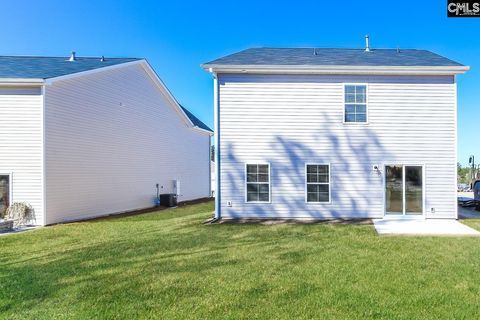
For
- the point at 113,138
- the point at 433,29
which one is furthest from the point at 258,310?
the point at 433,29

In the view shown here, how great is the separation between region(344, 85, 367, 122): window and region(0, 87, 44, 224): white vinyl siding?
10.7 metres

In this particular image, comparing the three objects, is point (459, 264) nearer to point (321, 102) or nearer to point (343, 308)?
point (343, 308)

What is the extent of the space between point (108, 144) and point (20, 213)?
4524 mm

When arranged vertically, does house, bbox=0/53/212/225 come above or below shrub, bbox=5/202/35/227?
above

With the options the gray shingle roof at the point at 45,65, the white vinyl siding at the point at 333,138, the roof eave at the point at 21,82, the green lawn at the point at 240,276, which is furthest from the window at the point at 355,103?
the roof eave at the point at 21,82

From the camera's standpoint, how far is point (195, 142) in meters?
23.4

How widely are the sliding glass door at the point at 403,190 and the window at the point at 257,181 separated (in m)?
4.23

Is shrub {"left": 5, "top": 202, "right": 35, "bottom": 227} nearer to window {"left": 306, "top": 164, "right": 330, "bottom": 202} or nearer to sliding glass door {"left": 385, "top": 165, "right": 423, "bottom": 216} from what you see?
window {"left": 306, "top": 164, "right": 330, "bottom": 202}

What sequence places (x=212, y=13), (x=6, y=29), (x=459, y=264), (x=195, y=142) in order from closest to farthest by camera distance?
(x=459, y=264)
(x=6, y=29)
(x=212, y=13)
(x=195, y=142)

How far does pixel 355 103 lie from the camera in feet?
38.6

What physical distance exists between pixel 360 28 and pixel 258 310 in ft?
51.1

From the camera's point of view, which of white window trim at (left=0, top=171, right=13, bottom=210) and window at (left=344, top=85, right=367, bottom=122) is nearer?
white window trim at (left=0, top=171, right=13, bottom=210)

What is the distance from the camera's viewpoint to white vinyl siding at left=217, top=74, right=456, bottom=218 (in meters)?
11.5

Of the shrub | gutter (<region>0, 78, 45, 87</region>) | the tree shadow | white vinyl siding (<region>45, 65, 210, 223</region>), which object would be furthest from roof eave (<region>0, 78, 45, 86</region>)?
the tree shadow
